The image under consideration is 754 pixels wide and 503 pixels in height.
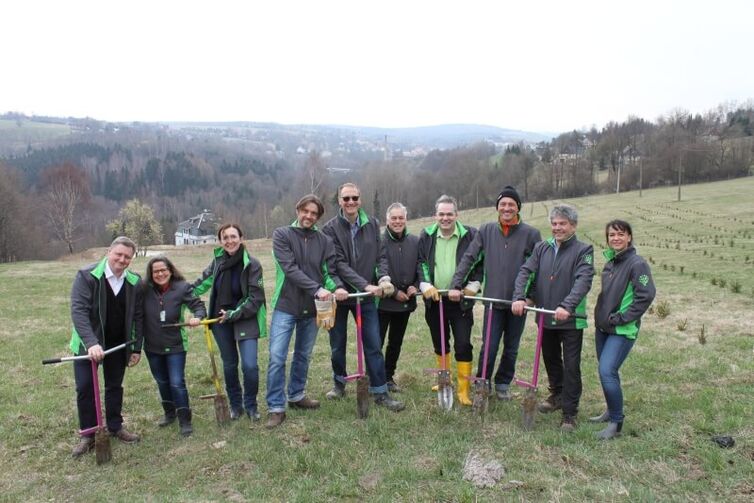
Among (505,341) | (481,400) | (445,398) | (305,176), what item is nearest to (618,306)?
(505,341)

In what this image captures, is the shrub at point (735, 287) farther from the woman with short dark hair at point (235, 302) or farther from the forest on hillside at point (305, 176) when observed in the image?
the forest on hillside at point (305, 176)

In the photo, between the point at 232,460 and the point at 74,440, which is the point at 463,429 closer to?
the point at 232,460

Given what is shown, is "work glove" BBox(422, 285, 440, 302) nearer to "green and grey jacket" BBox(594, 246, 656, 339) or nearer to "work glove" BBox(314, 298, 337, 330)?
"work glove" BBox(314, 298, 337, 330)

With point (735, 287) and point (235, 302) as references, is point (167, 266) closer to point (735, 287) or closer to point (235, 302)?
point (235, 302)

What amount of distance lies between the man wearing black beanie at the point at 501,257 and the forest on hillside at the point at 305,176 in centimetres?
4949

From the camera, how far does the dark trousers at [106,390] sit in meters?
5.48

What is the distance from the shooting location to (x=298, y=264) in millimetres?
5965

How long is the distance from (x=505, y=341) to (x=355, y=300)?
6.54ft

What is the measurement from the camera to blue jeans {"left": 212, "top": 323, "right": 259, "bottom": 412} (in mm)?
5961

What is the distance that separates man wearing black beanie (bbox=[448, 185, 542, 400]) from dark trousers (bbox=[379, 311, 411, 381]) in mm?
913

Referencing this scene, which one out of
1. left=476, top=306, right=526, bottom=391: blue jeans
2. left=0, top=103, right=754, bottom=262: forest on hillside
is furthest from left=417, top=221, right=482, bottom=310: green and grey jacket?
left=0, top=103, right=754, bottom=262: forest on hillside

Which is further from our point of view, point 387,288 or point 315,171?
point 315,171

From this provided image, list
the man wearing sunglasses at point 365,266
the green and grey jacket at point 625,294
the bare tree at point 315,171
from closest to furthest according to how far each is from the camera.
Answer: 1. the green and grey jacket at point 625,294
2. the man wearing sunglasses at point 365,266
3. the bare tree at point 315,171

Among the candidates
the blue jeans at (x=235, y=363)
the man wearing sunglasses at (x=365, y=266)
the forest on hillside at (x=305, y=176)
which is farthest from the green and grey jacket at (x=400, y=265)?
the forest on hillside at (x=305, y=176)
